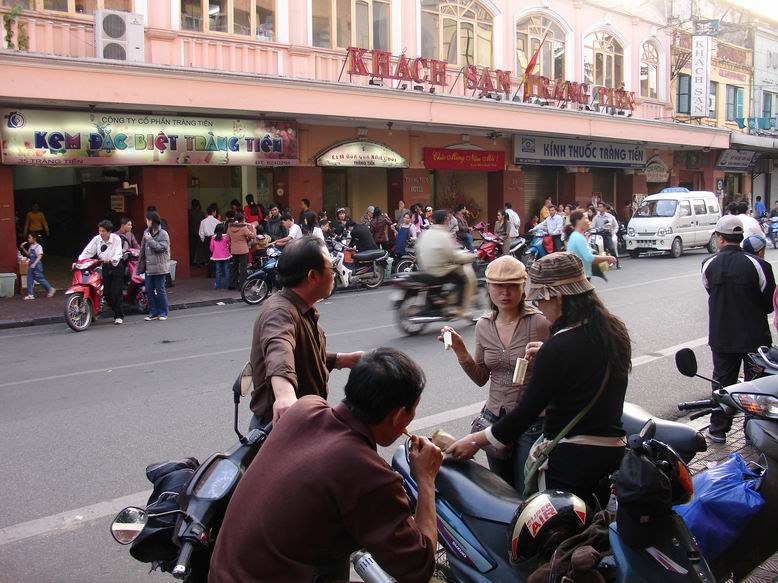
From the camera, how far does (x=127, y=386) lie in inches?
308

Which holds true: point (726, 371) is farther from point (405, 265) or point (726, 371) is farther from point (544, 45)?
point (544, 45)

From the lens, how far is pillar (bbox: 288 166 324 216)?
64.1ft

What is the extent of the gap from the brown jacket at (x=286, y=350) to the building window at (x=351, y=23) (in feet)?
56.0

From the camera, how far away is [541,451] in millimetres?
3314

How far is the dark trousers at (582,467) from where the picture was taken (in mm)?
3236

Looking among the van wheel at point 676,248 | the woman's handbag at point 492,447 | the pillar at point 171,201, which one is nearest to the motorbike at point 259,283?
the pillar at point 171,201

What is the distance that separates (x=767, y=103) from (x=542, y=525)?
139ft

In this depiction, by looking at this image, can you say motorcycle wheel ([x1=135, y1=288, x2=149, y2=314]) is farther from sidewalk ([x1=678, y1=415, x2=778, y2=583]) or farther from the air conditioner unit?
sidewalk ([x1=678, y1=415, x2=778, y2=583])

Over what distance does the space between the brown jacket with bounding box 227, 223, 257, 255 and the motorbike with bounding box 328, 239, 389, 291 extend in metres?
1.81

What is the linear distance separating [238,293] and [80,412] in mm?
9012

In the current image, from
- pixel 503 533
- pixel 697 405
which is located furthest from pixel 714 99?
pixel 503 533

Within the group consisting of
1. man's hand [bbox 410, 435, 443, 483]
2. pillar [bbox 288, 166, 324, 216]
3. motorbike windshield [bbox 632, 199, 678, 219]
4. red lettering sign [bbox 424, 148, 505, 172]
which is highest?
red lettering sign [bbox 424, 148, 505, 172]

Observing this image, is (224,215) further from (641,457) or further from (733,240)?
(641,457)

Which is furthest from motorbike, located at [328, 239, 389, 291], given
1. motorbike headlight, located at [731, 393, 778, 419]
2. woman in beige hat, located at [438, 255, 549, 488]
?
motorbike headlight, located at [731, 393, 778, 419]
